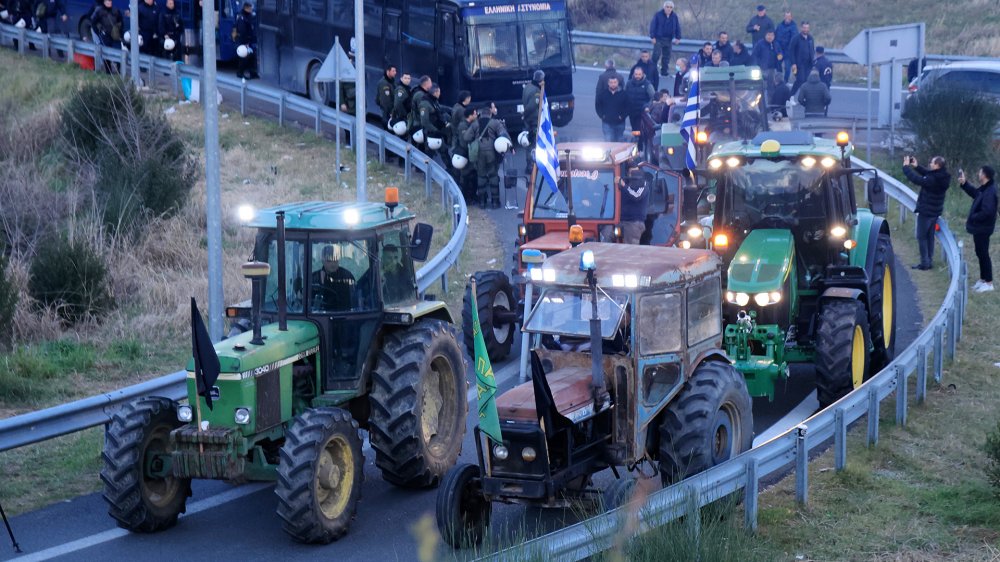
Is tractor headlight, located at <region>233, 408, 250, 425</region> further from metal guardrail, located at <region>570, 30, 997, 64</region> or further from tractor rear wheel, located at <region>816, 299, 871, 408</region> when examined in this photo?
metal guardrail, located at <region>570, 30, 997, 64</region>

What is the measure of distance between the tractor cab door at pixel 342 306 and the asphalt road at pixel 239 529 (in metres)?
1.07

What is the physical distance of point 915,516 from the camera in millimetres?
9961

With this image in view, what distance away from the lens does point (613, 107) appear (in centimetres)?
2597

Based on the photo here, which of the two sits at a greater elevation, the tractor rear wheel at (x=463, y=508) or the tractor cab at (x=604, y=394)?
the tractor cab at (x=604, y=394)

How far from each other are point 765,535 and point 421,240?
12.2ft

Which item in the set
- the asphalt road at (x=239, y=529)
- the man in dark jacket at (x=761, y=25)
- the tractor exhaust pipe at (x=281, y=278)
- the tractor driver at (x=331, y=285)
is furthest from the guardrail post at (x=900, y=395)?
the man in dark jacket at (x=761, y=25)

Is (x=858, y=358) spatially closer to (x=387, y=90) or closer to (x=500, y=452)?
(x=500, y=452)

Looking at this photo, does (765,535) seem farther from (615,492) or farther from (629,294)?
(629,294)

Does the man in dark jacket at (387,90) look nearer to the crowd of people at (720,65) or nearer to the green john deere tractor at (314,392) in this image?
the crowd of people at (720,65)

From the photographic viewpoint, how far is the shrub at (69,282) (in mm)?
16219

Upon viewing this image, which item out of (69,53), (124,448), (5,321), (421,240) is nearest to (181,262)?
(5,321)

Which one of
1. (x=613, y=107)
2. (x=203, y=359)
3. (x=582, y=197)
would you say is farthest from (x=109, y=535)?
(x=613, y=107)

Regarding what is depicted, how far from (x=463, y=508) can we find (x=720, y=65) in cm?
2049

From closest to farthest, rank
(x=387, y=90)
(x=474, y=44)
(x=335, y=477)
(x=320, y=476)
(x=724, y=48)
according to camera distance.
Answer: (x=320, y=476), (x=335, y=477), (x=387, y=90), (x=474, y=44), (x=724, y=48)
